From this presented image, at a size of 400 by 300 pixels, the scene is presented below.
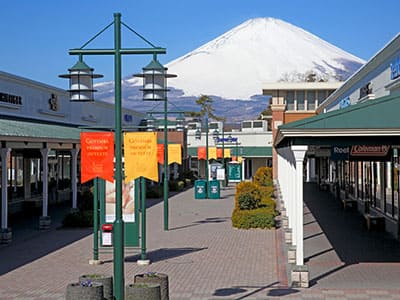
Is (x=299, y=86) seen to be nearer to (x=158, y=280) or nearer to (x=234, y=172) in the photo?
(x=234, y=172)

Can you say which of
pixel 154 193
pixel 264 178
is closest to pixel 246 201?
pixel 154 193

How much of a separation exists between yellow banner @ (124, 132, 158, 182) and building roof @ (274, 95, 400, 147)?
4291 millimetres

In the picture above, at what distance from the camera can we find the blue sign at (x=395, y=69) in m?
19.8

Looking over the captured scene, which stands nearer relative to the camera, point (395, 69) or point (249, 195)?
point (395, 69)

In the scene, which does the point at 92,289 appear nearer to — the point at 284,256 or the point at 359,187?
the point at 284,256

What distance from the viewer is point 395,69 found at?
2025 centimetres

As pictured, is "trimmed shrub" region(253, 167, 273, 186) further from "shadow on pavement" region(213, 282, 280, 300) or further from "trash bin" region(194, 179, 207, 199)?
"shadow on pavement" region(213, 282, 280, 300)

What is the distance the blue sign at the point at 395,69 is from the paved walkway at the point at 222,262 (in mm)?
5010

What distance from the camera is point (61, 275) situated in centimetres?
1588

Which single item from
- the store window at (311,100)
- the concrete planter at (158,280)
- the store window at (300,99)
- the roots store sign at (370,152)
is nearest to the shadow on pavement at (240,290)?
the concrete planter at (158,280)

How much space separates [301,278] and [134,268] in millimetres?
4700

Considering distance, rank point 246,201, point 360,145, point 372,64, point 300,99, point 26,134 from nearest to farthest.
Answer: point 360,145
point 26,134
point 372,64
point 246,201
point 300,99

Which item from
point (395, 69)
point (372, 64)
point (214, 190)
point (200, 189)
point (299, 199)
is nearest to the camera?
point (299, 199)

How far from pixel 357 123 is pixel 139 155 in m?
5.88
